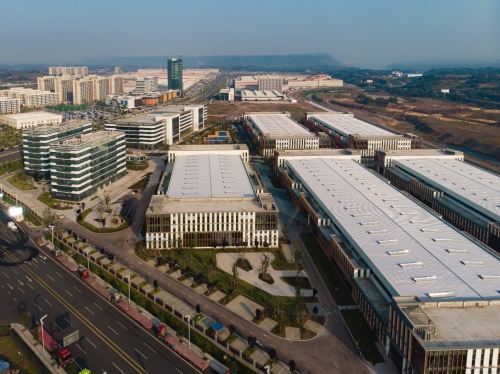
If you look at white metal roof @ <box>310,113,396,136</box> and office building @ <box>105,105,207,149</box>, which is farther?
white metal roof @ <box>310,113,396,136</box>

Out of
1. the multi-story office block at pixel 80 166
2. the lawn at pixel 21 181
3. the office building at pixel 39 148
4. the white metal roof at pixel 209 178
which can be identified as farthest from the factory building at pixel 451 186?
the lawn at pixel 21 181

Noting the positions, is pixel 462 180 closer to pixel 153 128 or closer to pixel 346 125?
pixel 346 125

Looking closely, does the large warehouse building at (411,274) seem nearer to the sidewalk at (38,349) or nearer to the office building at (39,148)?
the sidewalk at (38,349)

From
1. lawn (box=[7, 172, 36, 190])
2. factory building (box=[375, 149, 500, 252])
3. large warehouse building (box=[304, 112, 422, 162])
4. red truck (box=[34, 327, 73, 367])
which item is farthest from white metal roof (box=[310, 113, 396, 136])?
red truck (box=[34, 327, 73, 367])

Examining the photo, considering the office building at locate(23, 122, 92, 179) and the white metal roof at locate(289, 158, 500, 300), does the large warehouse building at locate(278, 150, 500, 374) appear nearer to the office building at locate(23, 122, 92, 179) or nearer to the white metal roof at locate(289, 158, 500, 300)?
the white metal roof at locate(289, 158, 500, 300)

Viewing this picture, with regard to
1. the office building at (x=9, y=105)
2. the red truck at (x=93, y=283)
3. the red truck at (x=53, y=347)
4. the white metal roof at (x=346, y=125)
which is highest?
the office building at (x=9, y=105)

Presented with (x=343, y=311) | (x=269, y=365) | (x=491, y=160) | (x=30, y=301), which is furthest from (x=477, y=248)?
(x=491, y=160)
